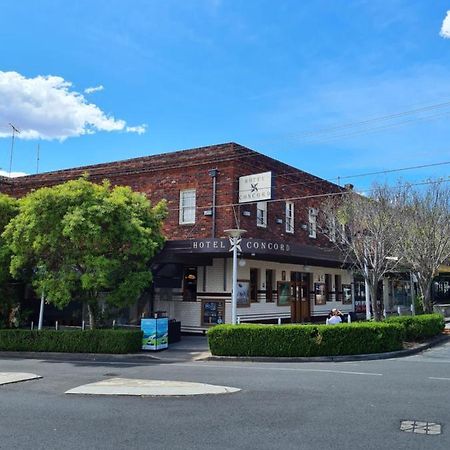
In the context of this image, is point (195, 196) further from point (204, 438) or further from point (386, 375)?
point (204, 438)

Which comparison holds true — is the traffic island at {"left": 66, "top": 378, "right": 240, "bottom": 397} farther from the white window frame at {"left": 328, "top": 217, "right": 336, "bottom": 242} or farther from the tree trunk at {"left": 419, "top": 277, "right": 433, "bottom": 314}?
the tree trunk at {"left": 419, "top": 277, "right": 433, "bottom": 314}

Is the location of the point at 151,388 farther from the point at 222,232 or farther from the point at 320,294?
the point at 320,294

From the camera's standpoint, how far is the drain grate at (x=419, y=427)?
6.69 metres

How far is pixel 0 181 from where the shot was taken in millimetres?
29172

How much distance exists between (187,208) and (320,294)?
10.00m

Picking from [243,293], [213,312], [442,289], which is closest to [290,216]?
[243,293]

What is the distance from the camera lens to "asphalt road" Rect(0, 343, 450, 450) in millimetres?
6281

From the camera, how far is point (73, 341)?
1720 centimetres

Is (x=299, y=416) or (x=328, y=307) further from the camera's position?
(x=328, y=307)

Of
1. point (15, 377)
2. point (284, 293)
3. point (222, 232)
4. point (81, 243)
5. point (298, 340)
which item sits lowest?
point (15, 377)

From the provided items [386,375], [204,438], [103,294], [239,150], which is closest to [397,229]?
[239,150]

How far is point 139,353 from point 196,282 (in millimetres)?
5885

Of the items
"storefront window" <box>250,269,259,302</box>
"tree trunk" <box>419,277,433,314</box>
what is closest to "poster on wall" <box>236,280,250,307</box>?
"storefront window" <box>250,269,259,302</box>

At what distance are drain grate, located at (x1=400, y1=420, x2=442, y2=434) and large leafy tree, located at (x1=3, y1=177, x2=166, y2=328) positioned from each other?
439 inches
